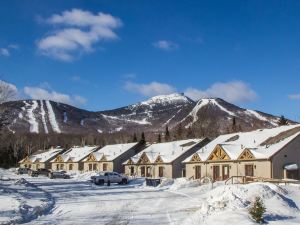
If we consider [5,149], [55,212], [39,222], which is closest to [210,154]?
[55,212]

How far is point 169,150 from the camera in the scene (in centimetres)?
7194

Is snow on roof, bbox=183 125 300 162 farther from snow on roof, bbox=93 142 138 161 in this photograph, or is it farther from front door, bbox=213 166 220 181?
snow on roof, bbox=93 142 138 161

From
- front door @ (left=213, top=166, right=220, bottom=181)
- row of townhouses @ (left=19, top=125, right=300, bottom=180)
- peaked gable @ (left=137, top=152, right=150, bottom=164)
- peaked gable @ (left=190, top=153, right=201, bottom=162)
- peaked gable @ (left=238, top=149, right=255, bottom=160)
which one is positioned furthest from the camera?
peaked gable @ (left=137, top=152, right=150, bottom=164)

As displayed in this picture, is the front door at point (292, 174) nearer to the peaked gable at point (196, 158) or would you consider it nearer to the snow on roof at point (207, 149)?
the snow on roof at point (207, 149)

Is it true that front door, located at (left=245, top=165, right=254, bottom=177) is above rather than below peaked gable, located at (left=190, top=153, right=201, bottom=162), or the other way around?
below

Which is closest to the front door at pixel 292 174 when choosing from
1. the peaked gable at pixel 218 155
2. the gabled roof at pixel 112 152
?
the peaked gable at pixel 218 155

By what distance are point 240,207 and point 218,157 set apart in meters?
33.7

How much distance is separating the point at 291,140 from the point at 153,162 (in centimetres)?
2610

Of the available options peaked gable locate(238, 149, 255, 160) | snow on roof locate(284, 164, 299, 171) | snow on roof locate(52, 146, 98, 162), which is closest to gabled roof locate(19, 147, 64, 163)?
snow on roof locate(52, 146, 98, 162)

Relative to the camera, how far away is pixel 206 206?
2283cm

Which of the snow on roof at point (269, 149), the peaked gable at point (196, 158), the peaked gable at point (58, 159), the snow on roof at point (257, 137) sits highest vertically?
the snow on roof at point (257, 137)

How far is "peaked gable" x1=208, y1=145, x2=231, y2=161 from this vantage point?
53.8 meters

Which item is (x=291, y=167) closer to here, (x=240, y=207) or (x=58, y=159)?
(x=240, y=207)

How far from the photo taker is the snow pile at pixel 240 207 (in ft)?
65.1
